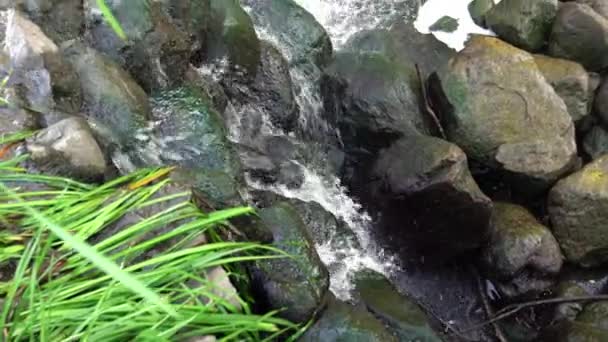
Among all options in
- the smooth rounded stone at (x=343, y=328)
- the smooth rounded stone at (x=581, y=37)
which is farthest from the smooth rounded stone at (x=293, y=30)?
the smooth rounded stone at (x=343, y=328)

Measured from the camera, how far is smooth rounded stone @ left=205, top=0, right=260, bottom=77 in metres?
3.73

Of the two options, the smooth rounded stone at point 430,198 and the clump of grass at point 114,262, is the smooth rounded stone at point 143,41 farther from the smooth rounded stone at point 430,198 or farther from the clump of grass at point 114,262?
the smooth rounded stone at point 430,198

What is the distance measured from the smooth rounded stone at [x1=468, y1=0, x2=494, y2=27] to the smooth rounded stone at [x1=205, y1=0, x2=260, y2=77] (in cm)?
218

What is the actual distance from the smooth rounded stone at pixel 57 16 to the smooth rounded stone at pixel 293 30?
4.82 ft

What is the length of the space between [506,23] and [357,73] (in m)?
1.51

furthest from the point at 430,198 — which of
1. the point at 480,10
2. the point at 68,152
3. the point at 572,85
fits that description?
the point at 480,10

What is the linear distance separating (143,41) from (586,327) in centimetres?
277

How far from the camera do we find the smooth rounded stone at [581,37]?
166 inches

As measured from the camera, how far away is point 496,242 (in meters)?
3.47

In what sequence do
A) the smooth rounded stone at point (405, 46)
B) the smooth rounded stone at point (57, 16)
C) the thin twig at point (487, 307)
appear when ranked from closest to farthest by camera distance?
the smooth rounded stone at point (57, 16) → the thin twig at point (487, 307) → the smooth rounded stone at point (405, 46)

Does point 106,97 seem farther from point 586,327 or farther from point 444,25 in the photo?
point 444,25

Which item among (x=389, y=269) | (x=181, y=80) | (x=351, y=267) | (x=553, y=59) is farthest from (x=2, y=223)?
(x=553, y=59)

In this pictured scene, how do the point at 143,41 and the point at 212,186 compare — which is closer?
the point at 212,186

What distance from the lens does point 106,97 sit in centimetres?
290
